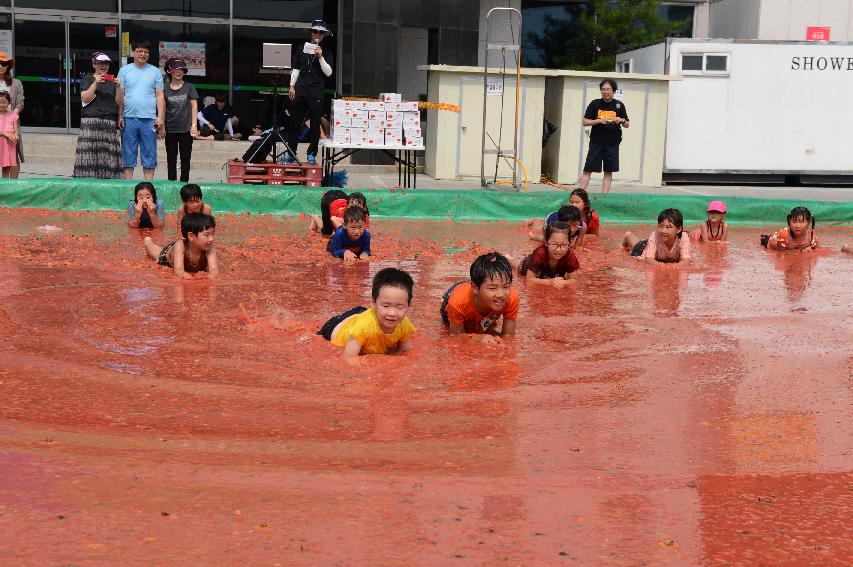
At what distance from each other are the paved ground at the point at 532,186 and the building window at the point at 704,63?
2078 mm

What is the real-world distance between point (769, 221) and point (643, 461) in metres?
11.3

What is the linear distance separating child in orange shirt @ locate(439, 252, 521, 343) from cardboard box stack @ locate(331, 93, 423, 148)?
887 cm

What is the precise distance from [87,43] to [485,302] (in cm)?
1664

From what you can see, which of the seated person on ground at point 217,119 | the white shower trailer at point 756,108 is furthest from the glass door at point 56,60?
the white shower trailer at point 756,108

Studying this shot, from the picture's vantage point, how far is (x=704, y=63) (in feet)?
64.5

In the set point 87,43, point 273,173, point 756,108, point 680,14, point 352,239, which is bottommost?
point 352,239

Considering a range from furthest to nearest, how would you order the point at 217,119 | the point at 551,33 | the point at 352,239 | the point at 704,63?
1. the point at 551,33
2. the point at 217,119
3. the point at 704,63
4. the point at 352,239

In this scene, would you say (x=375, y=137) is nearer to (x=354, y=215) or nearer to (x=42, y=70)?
(x=354, y=215)

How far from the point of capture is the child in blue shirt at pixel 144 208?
12.3m

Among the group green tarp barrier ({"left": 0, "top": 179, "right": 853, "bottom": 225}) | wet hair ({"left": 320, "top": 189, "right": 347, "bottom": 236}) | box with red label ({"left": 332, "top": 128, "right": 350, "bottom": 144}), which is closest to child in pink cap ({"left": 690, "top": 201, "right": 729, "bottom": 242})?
green tarp barrier ({"left": 0, "top": 179, "right": 853, "bottom": 225})

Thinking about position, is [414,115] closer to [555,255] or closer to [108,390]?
[555,255]

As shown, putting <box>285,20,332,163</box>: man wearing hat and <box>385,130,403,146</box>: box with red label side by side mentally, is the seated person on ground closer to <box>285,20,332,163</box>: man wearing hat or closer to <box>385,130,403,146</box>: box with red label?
<box>285,20,332,163</box>: man wearing hat

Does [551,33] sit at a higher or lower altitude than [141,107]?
higher

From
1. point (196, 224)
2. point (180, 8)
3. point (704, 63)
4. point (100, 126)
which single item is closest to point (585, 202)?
point (196, 224)
